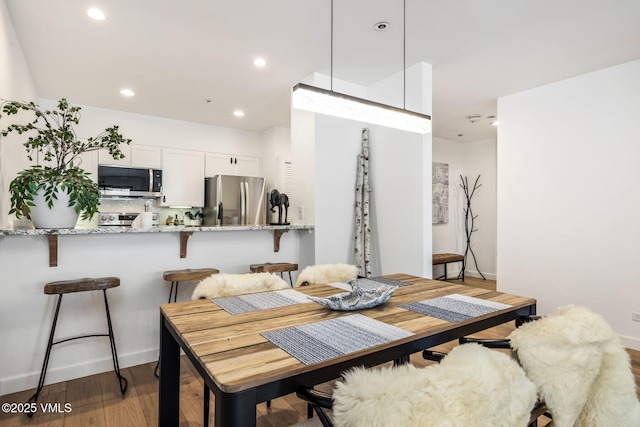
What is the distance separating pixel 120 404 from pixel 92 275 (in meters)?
0.91

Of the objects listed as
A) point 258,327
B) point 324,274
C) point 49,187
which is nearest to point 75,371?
point 49,187

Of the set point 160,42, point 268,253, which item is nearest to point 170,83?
point 160,42

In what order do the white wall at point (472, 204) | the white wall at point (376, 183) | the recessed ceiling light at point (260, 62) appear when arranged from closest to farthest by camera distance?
1. the recessed ceiling light at point (260, 62)
2. the white wall at point (376, 183)
3. the white wall at point (472, 204)

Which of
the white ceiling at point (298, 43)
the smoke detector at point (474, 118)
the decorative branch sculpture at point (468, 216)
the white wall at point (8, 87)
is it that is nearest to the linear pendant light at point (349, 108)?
the white ceiling at point (298, 43)

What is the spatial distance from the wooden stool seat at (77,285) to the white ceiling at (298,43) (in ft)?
6.03

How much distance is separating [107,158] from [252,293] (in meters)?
3.90

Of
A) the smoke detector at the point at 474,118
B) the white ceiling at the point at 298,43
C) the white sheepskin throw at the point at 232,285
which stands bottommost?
the white sheepskin throw at the point at 232,285

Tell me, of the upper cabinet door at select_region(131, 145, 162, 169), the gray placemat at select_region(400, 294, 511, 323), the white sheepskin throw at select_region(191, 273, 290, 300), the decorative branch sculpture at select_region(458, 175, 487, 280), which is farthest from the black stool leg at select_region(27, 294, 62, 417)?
the decorative branch sculpture at select_region(458, 175, 487, 280)

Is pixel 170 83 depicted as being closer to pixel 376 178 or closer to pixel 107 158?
pixel 107 158

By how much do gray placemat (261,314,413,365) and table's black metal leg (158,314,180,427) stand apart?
1.96ft

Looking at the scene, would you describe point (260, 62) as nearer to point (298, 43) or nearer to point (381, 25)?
point (298, 43)

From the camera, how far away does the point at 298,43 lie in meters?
2.89

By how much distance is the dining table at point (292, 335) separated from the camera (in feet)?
3.12

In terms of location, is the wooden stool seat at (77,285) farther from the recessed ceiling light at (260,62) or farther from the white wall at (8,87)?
the recessed ceiling light at (260,62)
